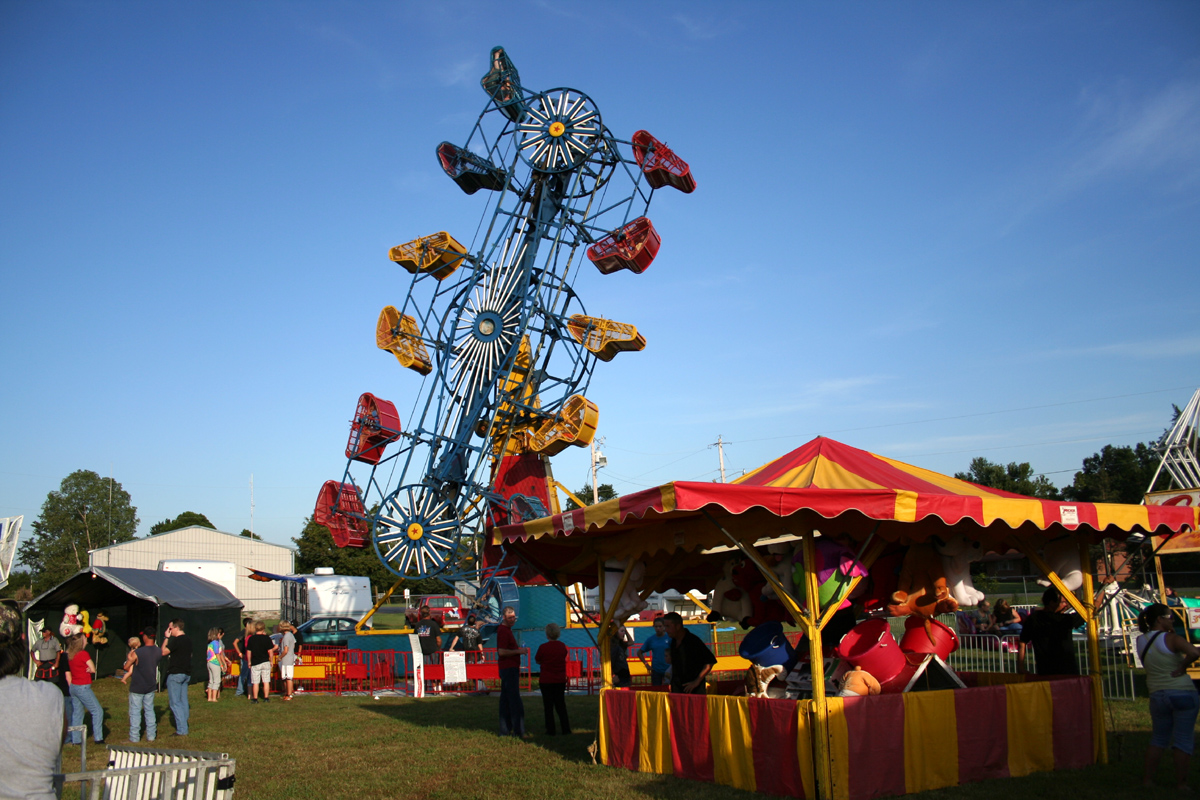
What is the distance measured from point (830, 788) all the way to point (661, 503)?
2.56m

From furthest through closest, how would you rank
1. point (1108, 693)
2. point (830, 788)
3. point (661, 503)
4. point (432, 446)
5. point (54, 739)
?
1. point (432, 446)
2. point (1108, 693)
3. point (661, 503)
4. point (830, 788)
5. point (54, 739)

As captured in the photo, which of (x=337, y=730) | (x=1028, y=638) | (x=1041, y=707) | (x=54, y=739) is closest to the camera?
(x=54, y=739)

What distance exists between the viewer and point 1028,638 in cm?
965

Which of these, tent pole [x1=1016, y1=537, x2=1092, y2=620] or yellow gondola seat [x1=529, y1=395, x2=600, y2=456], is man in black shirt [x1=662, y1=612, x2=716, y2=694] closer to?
tent pole [x1=1016, y1=537, x2=1092, y2=620]

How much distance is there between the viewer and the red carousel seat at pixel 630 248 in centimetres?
2289

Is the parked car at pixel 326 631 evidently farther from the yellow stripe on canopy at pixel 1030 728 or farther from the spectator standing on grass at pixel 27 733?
the spectator standing on grass at pixel 27 733

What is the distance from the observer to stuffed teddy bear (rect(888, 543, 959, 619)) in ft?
26.6

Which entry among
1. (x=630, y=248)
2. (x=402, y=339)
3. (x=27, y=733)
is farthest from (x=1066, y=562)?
(x=402, y=339)

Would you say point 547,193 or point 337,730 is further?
point 547,193

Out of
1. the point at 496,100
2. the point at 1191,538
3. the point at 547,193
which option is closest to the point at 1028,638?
the point at 1191,538

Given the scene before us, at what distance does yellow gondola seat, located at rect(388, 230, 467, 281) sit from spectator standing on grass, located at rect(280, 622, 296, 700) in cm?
1114

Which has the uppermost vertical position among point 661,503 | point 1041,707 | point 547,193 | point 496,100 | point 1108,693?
point 496,100

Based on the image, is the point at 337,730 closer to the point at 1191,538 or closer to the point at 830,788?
Answer: the point at 830,788

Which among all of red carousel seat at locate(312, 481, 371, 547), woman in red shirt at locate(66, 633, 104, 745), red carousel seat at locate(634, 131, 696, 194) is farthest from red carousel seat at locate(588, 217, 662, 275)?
woman in red shirt at locate(66, 633, 104, 745)
